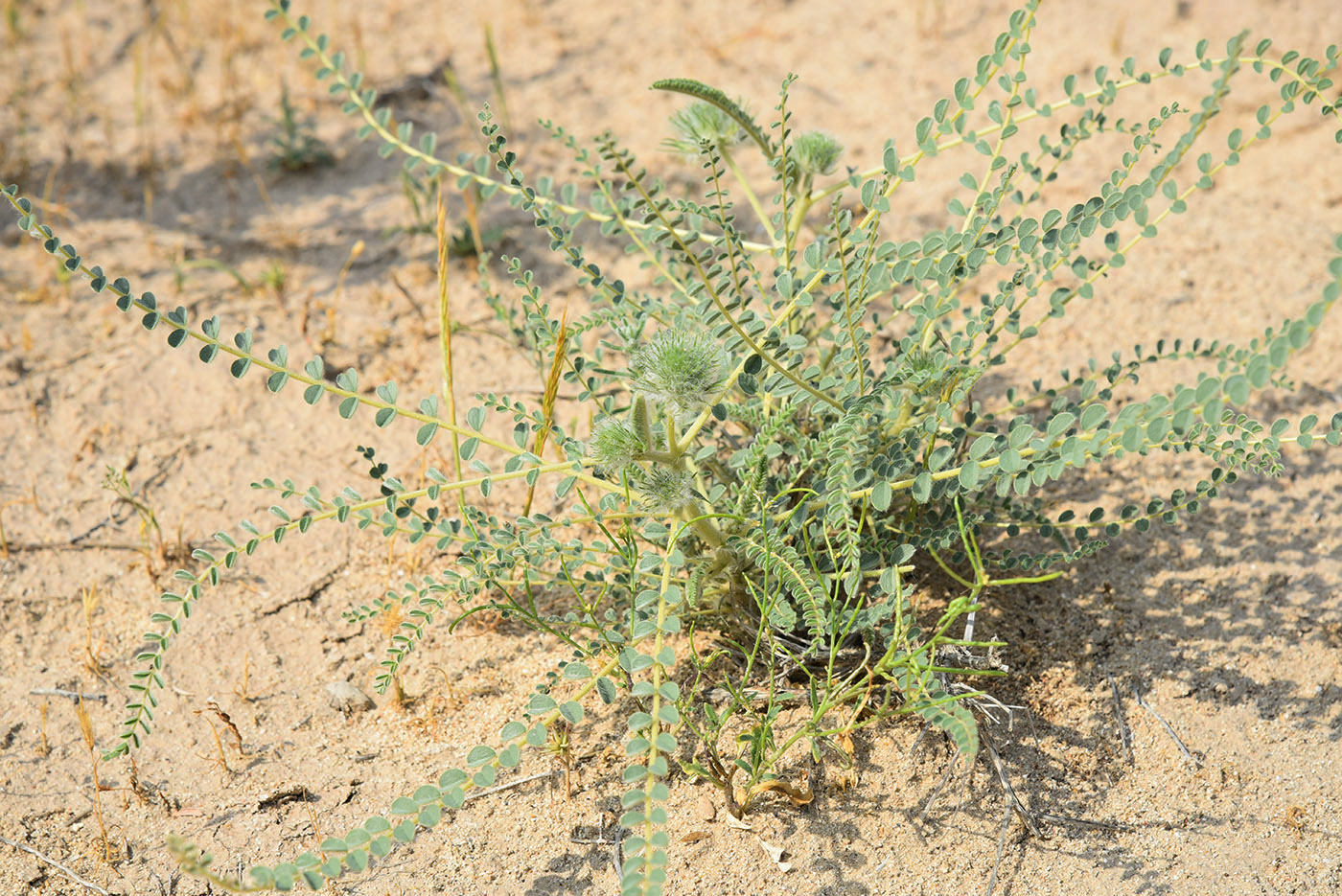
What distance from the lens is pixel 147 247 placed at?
3.38 metres

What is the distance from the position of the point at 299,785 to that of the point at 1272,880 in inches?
69.8

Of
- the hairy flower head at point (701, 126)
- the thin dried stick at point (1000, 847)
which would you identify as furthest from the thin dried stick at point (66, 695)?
the thin dried stick at point (1000, 847)

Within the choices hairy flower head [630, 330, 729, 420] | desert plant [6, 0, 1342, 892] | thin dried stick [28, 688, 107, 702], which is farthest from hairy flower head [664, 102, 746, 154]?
thin dried stick [28, 688, 107, 702]

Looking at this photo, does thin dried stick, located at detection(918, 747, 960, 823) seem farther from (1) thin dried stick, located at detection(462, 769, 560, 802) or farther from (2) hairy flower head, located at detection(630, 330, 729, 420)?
(2) hairy flower head, located at detection(630, 330, 729, 420)

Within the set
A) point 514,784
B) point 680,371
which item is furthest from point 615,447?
point 514,784

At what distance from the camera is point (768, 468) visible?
6.22ft

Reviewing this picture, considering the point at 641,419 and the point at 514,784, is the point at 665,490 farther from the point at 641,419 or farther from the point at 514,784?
the point at 514,784

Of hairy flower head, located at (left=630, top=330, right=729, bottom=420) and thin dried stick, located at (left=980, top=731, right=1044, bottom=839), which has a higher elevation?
hairy flower head, located at (left=630, top=330, right=729, bottom=420)

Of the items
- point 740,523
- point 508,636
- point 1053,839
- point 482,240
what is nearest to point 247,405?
point 482,240

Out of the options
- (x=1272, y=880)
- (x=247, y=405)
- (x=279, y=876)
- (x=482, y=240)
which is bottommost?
(x=1272, y=880)

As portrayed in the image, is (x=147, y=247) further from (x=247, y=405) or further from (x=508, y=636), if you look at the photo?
(x=508, y=636)

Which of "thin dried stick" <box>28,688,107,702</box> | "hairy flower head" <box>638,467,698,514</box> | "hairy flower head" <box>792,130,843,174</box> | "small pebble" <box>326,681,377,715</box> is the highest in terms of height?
"hairy flower head" <box>792,130,843,174</box>

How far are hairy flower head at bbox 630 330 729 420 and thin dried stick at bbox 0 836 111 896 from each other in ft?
4.33

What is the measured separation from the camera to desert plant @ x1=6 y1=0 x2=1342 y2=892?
1571mm
